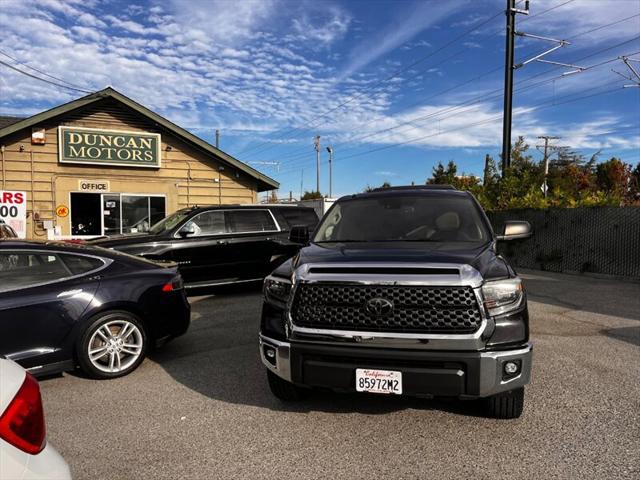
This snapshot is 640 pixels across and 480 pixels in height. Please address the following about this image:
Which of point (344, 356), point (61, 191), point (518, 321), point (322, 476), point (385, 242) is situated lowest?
point (322, 476)

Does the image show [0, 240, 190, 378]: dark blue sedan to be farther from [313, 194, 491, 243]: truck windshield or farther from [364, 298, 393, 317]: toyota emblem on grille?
[364, 298, 393, 317]: toyota emblem on grille

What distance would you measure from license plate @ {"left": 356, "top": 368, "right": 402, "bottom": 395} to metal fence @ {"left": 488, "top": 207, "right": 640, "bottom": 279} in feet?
36.2

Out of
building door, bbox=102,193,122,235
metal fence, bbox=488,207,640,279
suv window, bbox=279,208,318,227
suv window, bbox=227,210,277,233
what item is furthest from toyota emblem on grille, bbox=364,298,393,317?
building door, bbox=102,193,122,235

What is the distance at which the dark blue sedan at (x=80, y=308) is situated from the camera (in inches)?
166

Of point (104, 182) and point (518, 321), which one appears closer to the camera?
point (518, 321)

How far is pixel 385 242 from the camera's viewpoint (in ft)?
13.5

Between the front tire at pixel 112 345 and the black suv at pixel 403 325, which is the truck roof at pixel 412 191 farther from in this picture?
the front tire at pixel 112 345

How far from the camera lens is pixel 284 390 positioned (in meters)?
3.86

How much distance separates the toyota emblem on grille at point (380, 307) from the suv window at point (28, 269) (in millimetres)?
3103

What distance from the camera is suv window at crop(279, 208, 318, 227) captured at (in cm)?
997

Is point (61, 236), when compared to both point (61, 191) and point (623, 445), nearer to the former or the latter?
point (61, 191)

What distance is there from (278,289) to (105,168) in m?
13.1

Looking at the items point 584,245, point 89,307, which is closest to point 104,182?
point 89,307

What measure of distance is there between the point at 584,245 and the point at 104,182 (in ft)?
47.5
